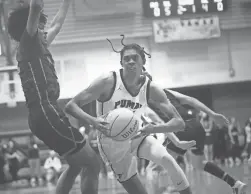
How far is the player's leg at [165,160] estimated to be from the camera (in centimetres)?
428

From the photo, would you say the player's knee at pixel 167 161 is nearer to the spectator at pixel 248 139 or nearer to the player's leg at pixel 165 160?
the player's leg at pixel 165 160

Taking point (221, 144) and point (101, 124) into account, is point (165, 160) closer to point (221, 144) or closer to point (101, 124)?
point (101, 124)

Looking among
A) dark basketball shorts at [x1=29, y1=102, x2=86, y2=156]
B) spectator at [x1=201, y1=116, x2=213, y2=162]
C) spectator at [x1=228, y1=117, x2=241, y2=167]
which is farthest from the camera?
spectator at [x1=228, y1=117, x2=241, y2=167]

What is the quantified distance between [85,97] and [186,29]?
12.3 meters

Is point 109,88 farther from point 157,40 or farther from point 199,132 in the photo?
point 157,40

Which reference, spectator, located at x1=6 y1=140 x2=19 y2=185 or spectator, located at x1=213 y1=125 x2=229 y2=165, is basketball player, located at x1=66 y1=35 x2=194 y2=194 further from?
spectator, located at x1=213 y1=125 x2=229 y2=165

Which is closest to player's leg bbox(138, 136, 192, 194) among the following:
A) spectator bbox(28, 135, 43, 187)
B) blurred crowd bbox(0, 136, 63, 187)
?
blurred crowd bbox(0, 136, 63, 187)

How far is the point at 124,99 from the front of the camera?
425 centimetres

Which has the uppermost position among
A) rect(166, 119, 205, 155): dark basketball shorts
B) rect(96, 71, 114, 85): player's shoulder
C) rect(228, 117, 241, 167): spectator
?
rect(96, 71, 114, 85): player's shoulder

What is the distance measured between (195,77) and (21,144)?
6.17m

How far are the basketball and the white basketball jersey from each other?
23cm

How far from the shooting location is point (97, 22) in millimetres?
16391

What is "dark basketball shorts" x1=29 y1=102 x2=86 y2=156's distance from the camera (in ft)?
12.3

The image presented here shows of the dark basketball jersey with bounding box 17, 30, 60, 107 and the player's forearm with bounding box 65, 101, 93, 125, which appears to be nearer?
the dark basketball jersey with bounding box 17, 30, 60, 107
